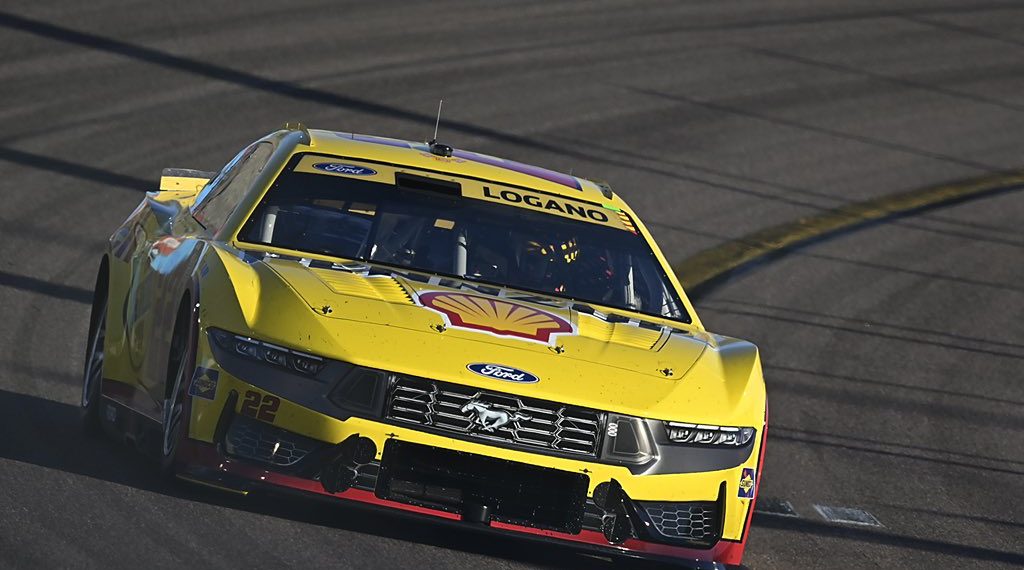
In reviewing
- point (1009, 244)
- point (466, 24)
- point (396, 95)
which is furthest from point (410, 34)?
point (1009, 244)

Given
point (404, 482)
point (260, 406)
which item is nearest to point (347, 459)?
point (404, 482)

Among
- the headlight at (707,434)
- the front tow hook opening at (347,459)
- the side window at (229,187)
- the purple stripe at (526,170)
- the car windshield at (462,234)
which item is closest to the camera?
the front tow hook opening at (347,459)

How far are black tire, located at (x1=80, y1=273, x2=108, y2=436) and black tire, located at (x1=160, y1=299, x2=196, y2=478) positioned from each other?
102 centimetres

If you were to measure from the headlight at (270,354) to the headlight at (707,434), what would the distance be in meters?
1.21

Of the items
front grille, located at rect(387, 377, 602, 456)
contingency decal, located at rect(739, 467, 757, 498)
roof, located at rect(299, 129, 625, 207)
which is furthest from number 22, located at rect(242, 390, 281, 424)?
roof, located at rect(299, 129, 625, 207)

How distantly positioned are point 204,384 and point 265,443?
31 centimetres

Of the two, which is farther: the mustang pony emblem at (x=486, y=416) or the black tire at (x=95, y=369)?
the black tire at (x=95, y=369)

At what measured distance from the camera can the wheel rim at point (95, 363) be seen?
298 inches

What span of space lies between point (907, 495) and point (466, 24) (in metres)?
14.2

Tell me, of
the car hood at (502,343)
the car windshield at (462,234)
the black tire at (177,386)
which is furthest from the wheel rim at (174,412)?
the car windshield at (462,234)

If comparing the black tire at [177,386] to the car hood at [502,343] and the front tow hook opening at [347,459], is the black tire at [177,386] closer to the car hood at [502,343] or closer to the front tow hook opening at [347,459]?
the car hood at [502,343]

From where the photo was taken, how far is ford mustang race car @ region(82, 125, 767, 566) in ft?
18.7

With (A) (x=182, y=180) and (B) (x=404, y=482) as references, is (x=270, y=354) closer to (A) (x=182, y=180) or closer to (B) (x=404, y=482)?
(B) (x=404, y=482)

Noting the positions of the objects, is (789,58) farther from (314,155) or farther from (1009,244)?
(314,155)
